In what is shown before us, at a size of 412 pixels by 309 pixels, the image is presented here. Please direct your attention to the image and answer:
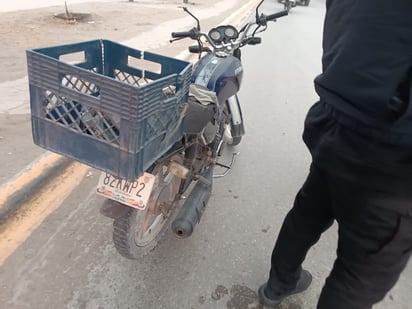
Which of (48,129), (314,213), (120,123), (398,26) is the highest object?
(398,26)

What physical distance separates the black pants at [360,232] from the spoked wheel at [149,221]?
0.74 m

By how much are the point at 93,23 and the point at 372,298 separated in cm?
812

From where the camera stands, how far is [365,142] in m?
1.21

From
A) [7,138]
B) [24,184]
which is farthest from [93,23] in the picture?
[24,184]

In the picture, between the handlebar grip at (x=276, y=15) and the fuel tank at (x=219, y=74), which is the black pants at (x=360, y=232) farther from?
the handlebar grip at (x=276, y=15)

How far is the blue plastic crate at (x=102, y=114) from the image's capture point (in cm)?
130

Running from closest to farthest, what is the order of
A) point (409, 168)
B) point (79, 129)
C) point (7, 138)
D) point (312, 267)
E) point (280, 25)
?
point (409, 168) < point (79, 129) < point (312, 267) < point (7, 138) < point (280, 25)

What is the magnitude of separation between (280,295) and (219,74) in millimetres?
1328

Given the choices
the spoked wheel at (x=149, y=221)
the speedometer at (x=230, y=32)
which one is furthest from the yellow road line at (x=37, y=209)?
the speedometer at (x=230, y=32)

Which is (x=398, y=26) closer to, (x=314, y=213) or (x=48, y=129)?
(x=314, y=213)

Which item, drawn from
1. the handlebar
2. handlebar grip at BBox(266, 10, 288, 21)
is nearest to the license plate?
the handlebar

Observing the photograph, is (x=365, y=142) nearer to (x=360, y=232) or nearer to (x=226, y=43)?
(x=360, y=232)

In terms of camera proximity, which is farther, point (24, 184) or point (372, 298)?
point (24, 184)

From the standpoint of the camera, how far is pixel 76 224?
2441 millimetres
